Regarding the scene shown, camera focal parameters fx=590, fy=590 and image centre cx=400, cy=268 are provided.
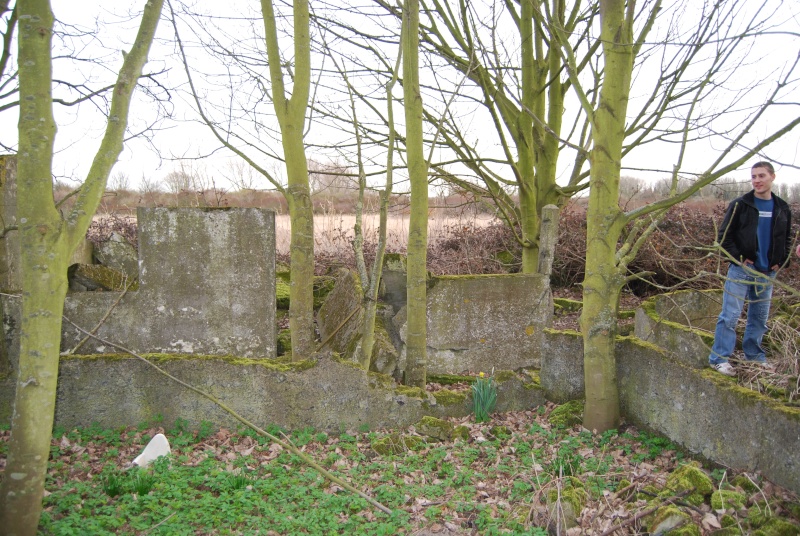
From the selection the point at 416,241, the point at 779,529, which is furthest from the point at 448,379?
the point at 779,529

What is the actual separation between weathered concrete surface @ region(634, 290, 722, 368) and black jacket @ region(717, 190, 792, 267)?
0.69 meters

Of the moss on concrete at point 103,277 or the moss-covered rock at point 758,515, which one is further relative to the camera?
the moss on concrete at point 103,277

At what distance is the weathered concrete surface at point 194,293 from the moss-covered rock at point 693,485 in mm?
3846

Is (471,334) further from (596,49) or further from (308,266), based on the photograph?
(596,49)

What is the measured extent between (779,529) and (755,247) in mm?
2485

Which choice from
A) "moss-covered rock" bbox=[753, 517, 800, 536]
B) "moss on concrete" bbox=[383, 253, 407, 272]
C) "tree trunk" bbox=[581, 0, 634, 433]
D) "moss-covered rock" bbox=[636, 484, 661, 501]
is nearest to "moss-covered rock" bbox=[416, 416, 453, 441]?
"tree trunk" bbox=[581, 0, 634, 433]

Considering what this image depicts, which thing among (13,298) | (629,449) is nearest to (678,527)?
(629,449)

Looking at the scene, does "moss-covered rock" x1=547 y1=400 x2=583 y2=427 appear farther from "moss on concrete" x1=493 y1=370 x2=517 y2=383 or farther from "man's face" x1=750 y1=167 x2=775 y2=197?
"man's face" x1=750 y1=167 x2=775 y2=197

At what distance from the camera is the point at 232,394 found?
4.76 meters

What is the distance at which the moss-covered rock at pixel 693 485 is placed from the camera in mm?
3302

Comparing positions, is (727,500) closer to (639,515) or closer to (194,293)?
(639,515)

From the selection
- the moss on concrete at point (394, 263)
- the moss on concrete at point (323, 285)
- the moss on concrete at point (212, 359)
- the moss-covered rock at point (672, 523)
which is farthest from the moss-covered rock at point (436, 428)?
the moss on concrete at point (323, 285)

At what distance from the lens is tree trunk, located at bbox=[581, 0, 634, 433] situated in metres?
4.57

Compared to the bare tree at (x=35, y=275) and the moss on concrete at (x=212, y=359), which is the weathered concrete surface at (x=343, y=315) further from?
the bare tree at (x=35, y=275)
